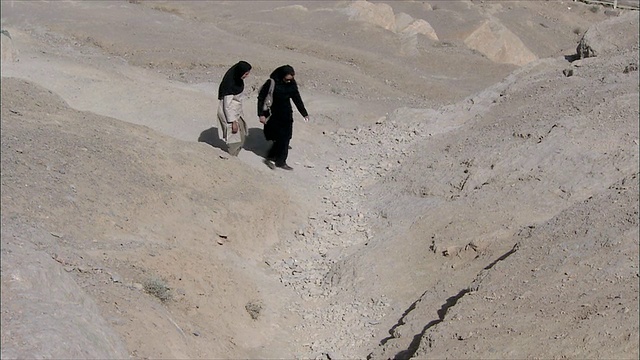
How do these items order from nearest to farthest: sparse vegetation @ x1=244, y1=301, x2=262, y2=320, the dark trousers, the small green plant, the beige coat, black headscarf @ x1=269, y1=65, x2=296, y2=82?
the small green plant, sparse vegetation @ x1=244, y1=301, x2=262, y2=320, the beige coat, black headscarf @ x1=269, y1=65, x2=296, y2=82, the dark trousers

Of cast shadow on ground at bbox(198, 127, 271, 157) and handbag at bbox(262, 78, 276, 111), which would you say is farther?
cast shadow on ground at bbox(198, 127, 271, 157)

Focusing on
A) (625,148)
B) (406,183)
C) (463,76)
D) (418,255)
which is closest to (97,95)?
(406,183)

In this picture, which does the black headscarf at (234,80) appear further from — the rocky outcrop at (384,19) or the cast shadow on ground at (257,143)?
the rocky outcrop at (384,19)

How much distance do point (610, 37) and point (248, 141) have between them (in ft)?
20.8

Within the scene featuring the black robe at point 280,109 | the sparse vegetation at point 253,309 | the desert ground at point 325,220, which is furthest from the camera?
the black robe at point 280,109

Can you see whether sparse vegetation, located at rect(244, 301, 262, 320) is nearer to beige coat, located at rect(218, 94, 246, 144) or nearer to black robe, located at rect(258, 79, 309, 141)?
beige coat, located at rect(218, 94, 246, 144)

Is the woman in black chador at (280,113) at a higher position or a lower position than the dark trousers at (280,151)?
higher

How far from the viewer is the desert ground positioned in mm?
6820

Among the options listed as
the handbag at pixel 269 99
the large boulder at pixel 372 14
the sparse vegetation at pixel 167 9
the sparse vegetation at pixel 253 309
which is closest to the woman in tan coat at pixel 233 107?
the handbag at pixel 269 99

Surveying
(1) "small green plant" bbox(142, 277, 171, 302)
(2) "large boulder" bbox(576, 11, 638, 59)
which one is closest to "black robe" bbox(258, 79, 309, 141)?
(1) "small green plant" bbox(142, 277, 171, 302)

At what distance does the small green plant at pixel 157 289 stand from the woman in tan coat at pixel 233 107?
12.7ft

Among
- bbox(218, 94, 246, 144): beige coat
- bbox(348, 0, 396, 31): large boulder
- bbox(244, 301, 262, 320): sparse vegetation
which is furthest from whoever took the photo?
bbox(348, 0, 396, 31): large boulder

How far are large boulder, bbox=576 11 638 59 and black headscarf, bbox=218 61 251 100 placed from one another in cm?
634

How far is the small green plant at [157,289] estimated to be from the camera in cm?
775
